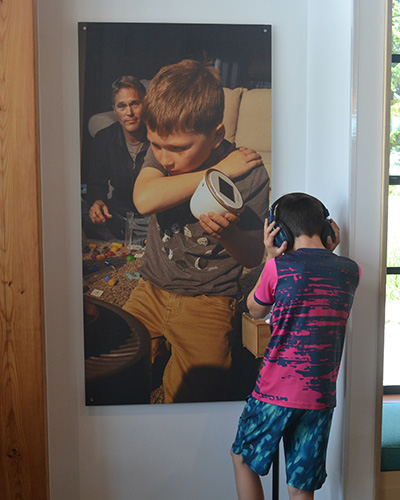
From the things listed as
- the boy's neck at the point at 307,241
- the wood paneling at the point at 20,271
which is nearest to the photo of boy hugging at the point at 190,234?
the wood paneling at the point at 20,271

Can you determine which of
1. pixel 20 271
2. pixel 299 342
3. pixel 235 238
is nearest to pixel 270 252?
pixel 299 342

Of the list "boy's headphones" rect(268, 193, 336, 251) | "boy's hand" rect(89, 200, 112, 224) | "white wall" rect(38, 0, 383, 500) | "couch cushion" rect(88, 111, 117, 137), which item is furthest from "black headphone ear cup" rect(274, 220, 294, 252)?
"couch cushion" rect(88, 111, 117, 137)

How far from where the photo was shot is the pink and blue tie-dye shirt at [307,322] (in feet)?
5.27

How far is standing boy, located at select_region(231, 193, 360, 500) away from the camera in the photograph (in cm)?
161

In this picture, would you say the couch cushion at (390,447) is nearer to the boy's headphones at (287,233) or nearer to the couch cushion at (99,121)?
the boy's headphones at (287,233)

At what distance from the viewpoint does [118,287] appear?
2.24 m

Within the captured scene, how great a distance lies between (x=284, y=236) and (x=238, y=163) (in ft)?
2.11

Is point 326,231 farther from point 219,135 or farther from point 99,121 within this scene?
point 99,121

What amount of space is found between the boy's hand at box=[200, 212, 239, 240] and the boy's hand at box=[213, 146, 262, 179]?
0.18 meters

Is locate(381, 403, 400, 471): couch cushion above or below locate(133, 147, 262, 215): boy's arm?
below

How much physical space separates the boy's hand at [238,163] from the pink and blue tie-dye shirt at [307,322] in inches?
27.0

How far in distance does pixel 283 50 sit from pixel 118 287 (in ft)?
4.27

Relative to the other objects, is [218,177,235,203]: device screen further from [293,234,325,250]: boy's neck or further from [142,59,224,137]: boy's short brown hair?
[293,234,325,250]: boy's neck

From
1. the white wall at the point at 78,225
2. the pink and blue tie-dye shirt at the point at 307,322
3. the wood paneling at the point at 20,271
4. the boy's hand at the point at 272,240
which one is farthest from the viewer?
the white wall at the point at 78,225
